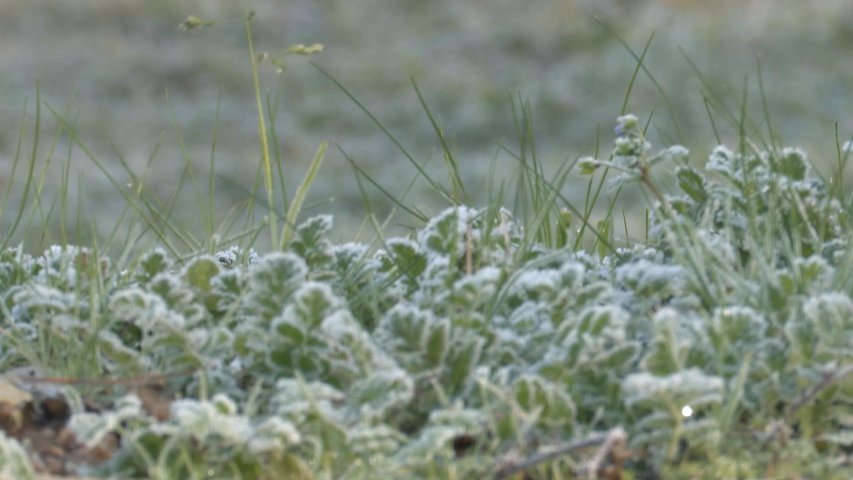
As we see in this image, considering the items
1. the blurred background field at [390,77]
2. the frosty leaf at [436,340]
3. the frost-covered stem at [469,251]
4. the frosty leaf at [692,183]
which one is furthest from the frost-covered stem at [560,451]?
the blurred background field at [390,77]

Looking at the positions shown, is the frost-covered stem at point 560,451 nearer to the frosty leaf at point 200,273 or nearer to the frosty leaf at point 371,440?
the frosty leaf at point 371,440

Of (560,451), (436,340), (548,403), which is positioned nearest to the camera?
(560,451)

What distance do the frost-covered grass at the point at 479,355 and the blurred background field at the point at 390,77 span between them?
7.58m

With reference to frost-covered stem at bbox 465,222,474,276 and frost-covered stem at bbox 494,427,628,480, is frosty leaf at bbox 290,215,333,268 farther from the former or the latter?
frost-covered stem at bbox 494,427,628,480

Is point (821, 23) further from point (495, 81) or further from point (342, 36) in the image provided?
point (342, 36)

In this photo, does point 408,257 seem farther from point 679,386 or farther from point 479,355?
point 679,386

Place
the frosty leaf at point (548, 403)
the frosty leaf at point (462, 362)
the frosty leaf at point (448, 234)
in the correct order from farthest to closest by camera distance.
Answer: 1. the frosty leaf at point (448, 234)
2. the frosty leaf at point (462, 362)
3. the frosty leaf at point (548, 403)

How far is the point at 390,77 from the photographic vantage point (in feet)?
41.7

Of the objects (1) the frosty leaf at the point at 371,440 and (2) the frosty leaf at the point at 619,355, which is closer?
(1) the frosty leaf at the point at 371,440

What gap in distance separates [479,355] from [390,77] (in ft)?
37.0

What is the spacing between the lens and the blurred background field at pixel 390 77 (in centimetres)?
1084

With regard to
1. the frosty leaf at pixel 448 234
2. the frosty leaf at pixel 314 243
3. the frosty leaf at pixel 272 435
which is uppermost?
the frosty leaf at pixel 448 234

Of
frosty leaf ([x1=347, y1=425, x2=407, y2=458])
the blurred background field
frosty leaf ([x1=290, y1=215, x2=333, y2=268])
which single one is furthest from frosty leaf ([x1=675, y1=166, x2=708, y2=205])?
the blurred background field

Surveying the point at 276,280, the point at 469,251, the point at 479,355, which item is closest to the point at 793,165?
the point at 469,251
